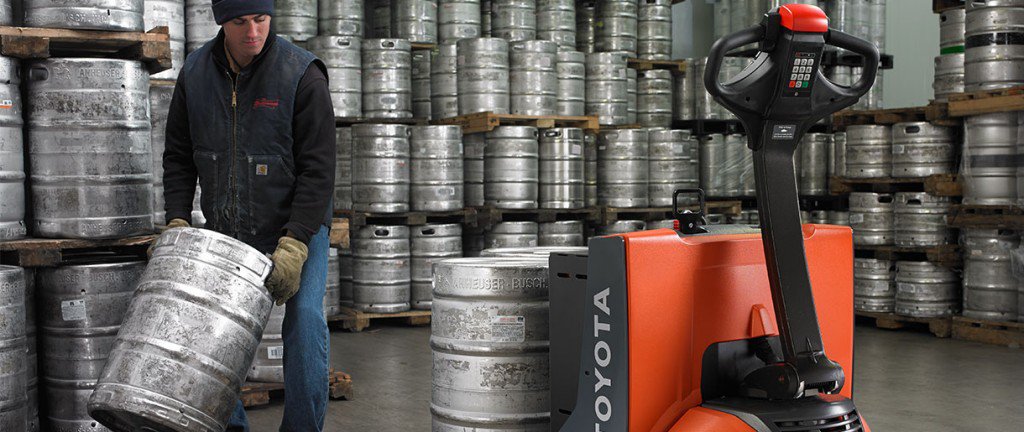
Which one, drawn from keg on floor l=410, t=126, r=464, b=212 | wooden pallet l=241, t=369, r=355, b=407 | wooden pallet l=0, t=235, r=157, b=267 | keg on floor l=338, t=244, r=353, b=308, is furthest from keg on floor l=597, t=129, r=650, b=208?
wooden pallet l=0, t=235, r=157, b=267

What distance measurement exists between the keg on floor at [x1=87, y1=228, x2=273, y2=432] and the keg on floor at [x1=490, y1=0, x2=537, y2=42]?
693 cm

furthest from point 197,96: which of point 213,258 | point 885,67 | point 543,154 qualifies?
point 885,67

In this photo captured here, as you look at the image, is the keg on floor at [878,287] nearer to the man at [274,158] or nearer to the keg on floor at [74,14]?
the man at [274,158]

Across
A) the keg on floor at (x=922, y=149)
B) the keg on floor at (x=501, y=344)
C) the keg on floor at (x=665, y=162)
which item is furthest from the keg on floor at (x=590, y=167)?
the keg on floor at (x=501, y=344)

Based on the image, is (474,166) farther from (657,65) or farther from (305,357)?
(305,357)

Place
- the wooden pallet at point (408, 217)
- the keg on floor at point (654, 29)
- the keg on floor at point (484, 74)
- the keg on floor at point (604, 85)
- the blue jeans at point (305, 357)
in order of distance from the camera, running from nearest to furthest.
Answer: the blue jeans at point (305, 357) < the wooden pallet at point (408, 217) < the keg on floor at point (484, 74) < the keg on floor at point (604, 85) < the keg on floor at point (654, 29)

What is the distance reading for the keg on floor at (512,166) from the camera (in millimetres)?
8789

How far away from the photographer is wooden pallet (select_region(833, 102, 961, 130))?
8.30m

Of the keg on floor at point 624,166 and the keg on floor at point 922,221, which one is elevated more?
the keg on floor at point 624,166

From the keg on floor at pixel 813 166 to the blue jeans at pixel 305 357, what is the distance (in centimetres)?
752

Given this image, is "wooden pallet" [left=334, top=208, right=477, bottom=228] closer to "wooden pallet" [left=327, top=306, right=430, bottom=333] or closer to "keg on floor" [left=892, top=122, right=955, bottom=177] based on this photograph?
"wooden pallet" [left=327, top=306, right=430, bottom=333]

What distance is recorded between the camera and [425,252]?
8.69 m

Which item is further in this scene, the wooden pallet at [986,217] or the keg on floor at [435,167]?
the keg on floor at [435,167]

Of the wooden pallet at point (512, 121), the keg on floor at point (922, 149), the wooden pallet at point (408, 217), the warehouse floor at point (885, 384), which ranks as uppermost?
the wooden pallet at point (512, 121)
